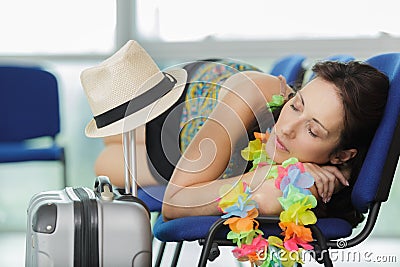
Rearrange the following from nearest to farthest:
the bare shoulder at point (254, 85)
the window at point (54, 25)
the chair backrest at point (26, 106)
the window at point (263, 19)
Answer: the bare shoulder at point (254, 85), the chair backrest at point (26, 106), the window at point (263, 19), the window at point (54, 25)

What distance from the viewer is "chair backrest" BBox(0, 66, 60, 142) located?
3791mm

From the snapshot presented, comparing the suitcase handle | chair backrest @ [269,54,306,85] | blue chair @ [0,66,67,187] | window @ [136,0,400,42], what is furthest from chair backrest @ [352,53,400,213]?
blue chair @ [0,66,67,187]

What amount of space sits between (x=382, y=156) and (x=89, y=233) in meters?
0.75

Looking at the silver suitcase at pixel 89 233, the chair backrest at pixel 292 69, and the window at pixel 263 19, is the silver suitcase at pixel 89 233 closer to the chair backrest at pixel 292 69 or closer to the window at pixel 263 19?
the chair backrest at pixel 292 69

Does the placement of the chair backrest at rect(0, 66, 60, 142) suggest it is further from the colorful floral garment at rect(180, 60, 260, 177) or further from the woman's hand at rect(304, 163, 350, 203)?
the woman's hand at rect(304, 163, 350, 203)

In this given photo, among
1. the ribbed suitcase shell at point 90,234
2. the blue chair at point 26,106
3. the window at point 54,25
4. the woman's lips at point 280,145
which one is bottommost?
the blue chair at point 26,106

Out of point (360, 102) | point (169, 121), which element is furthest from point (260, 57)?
point (360, 102)

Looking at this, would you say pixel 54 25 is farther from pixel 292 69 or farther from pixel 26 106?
pixel 292 69

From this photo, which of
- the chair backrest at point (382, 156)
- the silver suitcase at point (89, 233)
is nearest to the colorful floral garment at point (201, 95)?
the chair backrest at point (382, 156)

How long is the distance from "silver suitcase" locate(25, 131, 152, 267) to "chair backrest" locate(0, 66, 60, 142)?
2.15 metres

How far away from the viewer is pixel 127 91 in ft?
6.28

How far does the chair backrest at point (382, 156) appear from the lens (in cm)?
190

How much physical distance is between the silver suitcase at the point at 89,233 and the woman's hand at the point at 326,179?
0.48m

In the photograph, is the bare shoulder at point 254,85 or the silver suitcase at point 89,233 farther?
the bare shoulder at point 254,85
